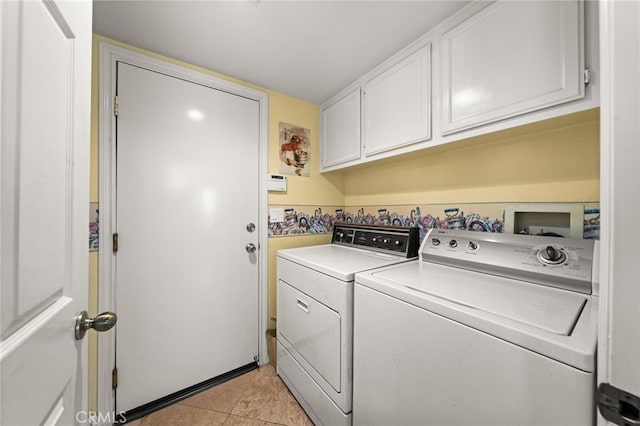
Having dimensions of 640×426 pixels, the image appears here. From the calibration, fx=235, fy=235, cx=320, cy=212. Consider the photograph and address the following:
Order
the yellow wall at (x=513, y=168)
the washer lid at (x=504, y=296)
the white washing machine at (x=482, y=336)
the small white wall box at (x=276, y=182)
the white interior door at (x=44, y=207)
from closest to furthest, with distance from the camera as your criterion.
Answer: the white interior door at (x=44, y=207), the white washing machine at (x=482, y=336), the washer lid at (x=504, y=296), the yellow wall at (x=513, y=168), the small white wall box at (x=276, y=182)

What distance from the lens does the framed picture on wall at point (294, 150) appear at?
204 cm

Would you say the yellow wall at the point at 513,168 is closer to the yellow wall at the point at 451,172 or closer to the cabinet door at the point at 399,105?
the yellow wall at the point at 451,172

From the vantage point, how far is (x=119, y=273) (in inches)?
55.9

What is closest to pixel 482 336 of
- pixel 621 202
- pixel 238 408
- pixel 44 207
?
pixel 621 202

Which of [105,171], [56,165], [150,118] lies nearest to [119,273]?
[105,171]

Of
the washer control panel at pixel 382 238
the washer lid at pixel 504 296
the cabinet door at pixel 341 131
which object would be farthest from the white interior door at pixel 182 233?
the washer lid at pixel 504 296

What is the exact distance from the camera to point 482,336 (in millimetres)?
700

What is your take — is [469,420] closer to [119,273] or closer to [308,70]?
[119,273]

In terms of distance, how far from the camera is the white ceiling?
1.17 m

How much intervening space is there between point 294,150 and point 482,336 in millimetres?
1835

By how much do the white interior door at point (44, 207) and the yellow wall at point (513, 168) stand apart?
1591 mm

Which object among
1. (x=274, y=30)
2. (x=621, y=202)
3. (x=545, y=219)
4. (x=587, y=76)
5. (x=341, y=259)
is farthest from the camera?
(x=341, y=259)

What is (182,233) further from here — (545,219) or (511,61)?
(545,219)

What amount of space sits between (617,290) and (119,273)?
2.01 m
